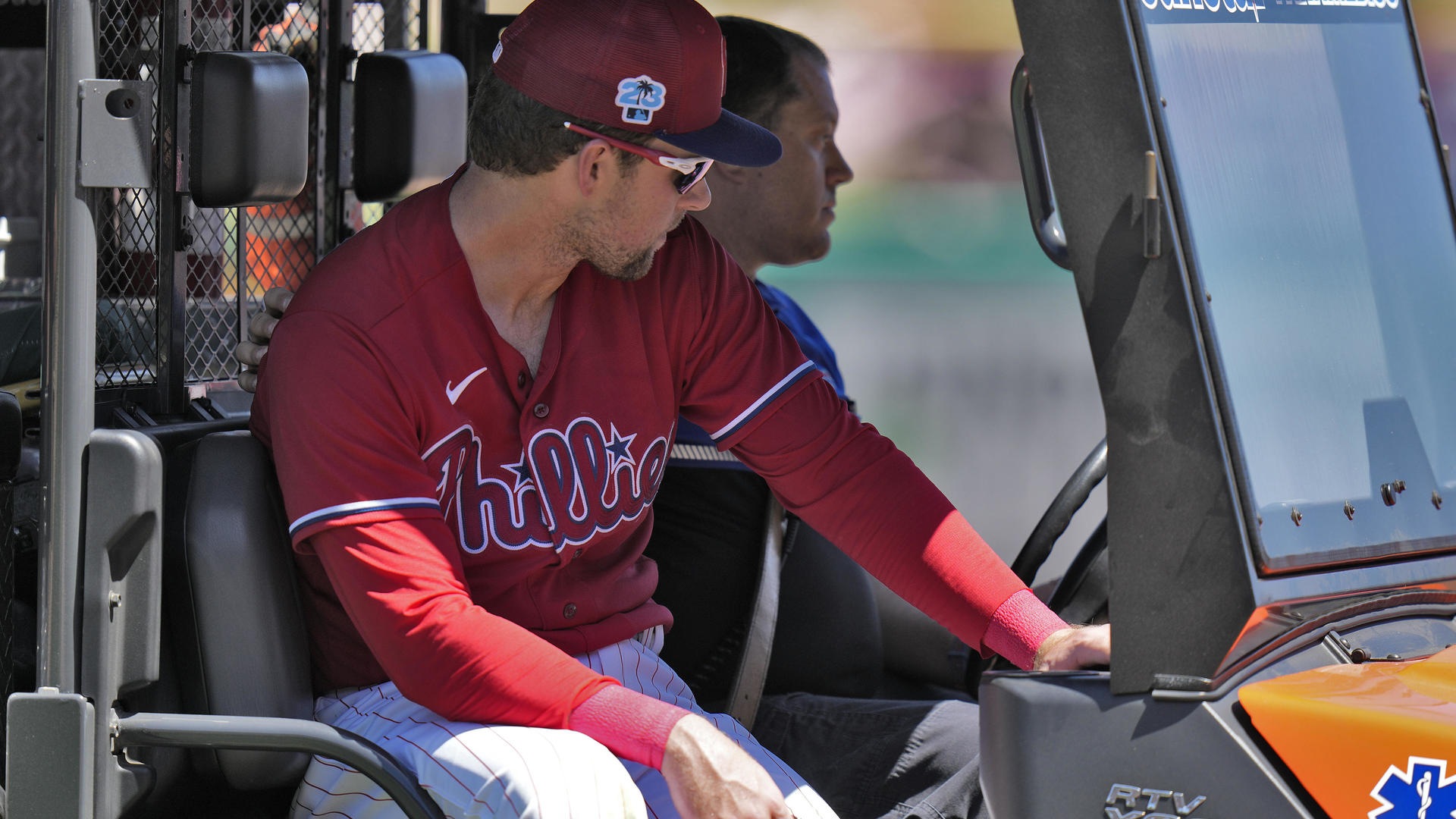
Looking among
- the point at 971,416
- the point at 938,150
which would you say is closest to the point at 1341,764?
the point at 971,416

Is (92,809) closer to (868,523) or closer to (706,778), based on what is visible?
(706,778)

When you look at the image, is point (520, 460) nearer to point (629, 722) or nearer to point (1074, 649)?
point (629, 722)

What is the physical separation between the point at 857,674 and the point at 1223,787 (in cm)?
138

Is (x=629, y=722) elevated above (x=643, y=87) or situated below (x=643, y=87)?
below

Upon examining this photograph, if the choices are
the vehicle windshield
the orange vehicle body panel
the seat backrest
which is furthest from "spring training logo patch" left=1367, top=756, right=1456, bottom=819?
the seat backrest

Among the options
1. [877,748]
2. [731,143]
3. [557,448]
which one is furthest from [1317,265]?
[877,748]

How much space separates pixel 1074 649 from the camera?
1.63m

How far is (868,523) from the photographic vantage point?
6.40 ft

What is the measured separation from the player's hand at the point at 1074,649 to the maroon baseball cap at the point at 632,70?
0.73m

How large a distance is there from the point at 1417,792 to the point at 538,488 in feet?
3.62

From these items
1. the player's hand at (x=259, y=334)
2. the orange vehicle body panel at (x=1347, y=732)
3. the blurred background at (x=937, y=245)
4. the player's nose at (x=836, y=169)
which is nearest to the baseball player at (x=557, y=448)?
the player's hand at (x=259, y=334)

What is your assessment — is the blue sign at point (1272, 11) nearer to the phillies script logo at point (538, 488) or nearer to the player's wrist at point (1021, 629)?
the player's wrist at point (1021, 629)

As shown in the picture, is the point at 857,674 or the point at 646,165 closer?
the point at 646,165

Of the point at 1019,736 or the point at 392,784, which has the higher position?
the point at 1019,736
